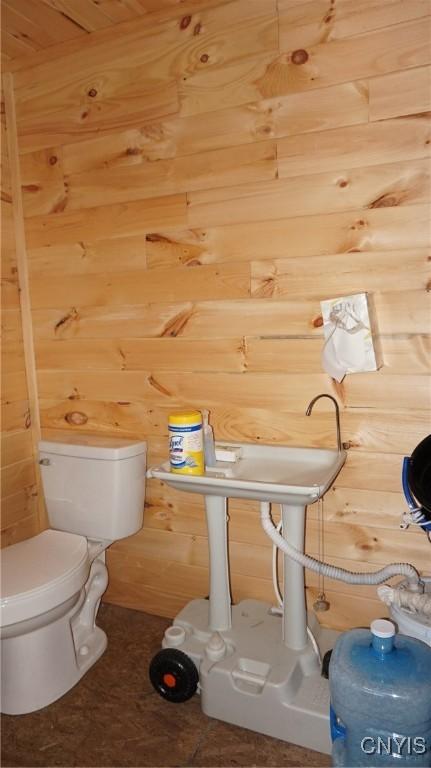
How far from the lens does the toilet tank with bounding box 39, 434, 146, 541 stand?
1.67 m

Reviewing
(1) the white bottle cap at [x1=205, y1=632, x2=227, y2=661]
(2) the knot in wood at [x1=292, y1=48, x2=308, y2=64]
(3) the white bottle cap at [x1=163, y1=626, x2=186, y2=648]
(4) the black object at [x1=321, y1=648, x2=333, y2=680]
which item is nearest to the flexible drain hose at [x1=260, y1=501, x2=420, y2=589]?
(4) the black object at [x1=321, y1=648, x2=333, y2=680]

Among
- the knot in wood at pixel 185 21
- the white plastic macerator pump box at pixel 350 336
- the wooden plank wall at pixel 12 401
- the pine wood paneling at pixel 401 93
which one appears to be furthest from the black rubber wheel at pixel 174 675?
the knot in wood at pixel 185 21

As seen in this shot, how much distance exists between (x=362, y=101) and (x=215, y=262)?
0.63 meters

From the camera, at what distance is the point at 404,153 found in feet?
4.41

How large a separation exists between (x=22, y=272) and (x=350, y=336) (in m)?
1.33

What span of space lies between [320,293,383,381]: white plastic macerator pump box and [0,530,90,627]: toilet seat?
1.02 meters

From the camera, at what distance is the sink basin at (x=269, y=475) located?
129 centimetres

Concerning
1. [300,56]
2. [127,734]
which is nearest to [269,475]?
[127,734]

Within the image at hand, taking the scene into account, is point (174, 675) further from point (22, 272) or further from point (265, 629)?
point (22, 272)

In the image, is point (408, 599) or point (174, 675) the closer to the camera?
point (408, 599)

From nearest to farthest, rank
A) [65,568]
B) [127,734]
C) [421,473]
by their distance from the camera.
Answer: [421,473]
[127,734]
[65,568]

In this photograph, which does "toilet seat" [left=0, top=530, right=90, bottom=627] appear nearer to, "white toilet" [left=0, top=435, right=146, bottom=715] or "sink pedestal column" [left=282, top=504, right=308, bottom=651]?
"white toilet" [left=0, top=435, right=146, bottom=715]

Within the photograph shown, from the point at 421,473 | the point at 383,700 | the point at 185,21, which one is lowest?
the point at 383,700

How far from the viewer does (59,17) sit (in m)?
1.61
